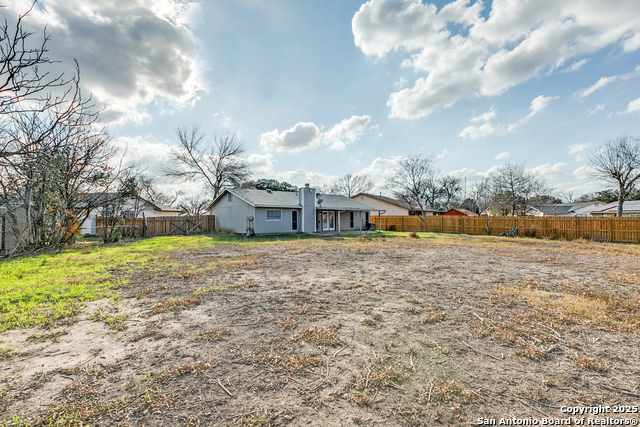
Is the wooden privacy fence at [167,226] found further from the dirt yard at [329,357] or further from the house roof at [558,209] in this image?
the house roof at [558,209]

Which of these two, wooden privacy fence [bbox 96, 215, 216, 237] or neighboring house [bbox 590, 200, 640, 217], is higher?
neighboring house [bbox 590, 200, 640, 217]

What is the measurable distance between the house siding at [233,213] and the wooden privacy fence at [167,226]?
3.66 ft

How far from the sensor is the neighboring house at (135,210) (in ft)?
51.7

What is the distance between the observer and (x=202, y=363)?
9.23ft

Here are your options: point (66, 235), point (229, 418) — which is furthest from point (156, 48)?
point (229, 418)

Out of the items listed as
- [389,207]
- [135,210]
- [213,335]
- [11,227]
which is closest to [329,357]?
[213,335]

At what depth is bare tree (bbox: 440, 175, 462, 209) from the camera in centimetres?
5200

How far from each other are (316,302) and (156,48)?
9.77 meters

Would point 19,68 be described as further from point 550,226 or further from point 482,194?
point 482,194

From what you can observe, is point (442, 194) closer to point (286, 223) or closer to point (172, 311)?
point (286, 223)

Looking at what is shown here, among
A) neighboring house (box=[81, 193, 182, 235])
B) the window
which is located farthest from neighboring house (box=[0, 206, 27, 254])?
the window

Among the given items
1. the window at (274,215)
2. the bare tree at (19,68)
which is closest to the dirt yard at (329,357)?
the bare tree at (19,68)

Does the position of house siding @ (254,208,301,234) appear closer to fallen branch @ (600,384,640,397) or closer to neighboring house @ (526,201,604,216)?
fallen branch @ (600,384,640,397)

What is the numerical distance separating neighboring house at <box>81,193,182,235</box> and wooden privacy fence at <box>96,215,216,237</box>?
0.69m
